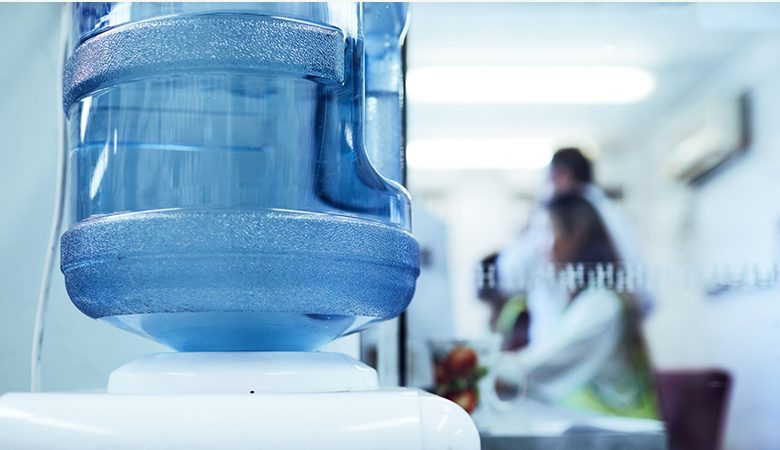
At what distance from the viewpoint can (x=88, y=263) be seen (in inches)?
29.3

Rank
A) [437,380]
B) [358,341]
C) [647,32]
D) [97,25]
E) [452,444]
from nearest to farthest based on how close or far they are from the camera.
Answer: [452,444] → [97,25] → [358,341] → [437,380] → [647,32]

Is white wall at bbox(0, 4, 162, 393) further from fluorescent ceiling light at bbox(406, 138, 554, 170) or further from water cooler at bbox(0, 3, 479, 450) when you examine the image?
fluorescent ceiling light at bbox(406, 138, 554, 170)

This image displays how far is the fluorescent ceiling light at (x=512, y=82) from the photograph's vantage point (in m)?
1.70

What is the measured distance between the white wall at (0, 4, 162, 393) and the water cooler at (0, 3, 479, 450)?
224 mm

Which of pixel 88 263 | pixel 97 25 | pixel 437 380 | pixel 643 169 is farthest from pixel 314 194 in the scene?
pixel 643 169

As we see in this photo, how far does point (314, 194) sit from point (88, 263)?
0.21 m

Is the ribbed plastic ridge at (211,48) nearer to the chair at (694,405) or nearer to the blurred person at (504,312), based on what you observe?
the blurred person at (504,312)

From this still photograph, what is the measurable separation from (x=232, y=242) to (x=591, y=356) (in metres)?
1.13

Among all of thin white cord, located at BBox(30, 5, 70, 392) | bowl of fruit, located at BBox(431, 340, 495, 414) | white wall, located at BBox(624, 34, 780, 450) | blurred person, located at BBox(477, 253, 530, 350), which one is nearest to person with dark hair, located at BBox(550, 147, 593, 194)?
white wall, located at BBox(624, 34, 780, 450)

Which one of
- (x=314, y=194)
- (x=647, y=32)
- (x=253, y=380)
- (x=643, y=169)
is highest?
(x=647, y=32)

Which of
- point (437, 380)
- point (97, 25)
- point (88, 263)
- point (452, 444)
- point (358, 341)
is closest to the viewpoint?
point (452, 444)

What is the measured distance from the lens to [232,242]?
2.22 ft

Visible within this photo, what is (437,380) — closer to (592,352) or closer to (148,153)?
(592,352)

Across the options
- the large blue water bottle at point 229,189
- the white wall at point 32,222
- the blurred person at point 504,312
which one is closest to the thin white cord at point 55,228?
the white wall at point 32,222
